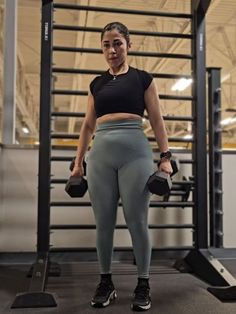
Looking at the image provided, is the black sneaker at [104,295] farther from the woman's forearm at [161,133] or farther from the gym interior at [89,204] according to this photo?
the woman's forearm at [161,133]

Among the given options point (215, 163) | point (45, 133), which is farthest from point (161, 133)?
point (215, 163)

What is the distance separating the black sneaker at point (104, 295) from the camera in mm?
1717

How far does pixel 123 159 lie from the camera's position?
172cm

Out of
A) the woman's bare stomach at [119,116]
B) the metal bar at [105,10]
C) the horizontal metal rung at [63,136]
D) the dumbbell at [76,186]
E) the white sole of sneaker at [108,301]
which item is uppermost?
the metal bar at [105,10]

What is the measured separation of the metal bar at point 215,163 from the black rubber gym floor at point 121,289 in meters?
0.24

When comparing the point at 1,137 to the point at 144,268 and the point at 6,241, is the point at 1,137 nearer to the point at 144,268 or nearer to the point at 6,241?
the point at 6,241

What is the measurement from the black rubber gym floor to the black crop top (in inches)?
35.7

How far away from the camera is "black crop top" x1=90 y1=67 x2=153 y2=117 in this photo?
1.74m

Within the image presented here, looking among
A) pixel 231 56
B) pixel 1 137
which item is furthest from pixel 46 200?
pixel 231 56

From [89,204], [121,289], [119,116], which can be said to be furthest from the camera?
[89,204]

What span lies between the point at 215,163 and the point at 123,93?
1.30 m

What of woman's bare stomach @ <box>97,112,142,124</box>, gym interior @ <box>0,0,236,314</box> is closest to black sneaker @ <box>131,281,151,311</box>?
gym interior @ <box>0,0,236,314</box>

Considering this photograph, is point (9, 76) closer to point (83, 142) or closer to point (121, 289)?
point (83, 142)

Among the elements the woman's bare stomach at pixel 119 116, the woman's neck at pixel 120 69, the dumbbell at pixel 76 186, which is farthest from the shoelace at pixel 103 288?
the woman's neck at pixel 120 69
